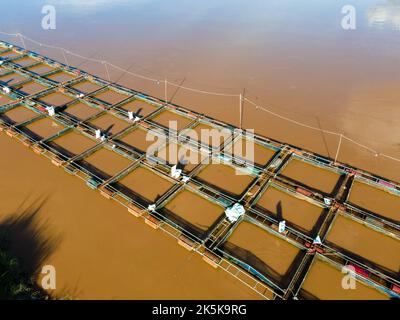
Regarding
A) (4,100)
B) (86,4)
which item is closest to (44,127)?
(4,100)

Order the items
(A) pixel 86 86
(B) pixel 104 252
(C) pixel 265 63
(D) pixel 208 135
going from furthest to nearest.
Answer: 1. (C) pixel 265 63
2. (A) pixel 86 86
3. (D) pixel 208 135
4. (B) pixel 104 252

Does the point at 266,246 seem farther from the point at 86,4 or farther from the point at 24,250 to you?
the point at 86,4

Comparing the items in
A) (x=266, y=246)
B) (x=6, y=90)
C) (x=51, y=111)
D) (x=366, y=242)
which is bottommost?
(x=6, y=90)

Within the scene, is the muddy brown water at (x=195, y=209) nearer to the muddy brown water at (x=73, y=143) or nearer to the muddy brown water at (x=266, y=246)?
the muddy brown water at (x=266, y=246)

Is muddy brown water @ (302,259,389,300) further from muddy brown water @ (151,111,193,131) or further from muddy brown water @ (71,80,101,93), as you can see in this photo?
muddy brown water @ (71,80,101,93)

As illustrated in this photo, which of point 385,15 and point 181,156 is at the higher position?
point 385,15

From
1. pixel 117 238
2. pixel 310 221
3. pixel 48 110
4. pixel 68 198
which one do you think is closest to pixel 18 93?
pixel 48 110
